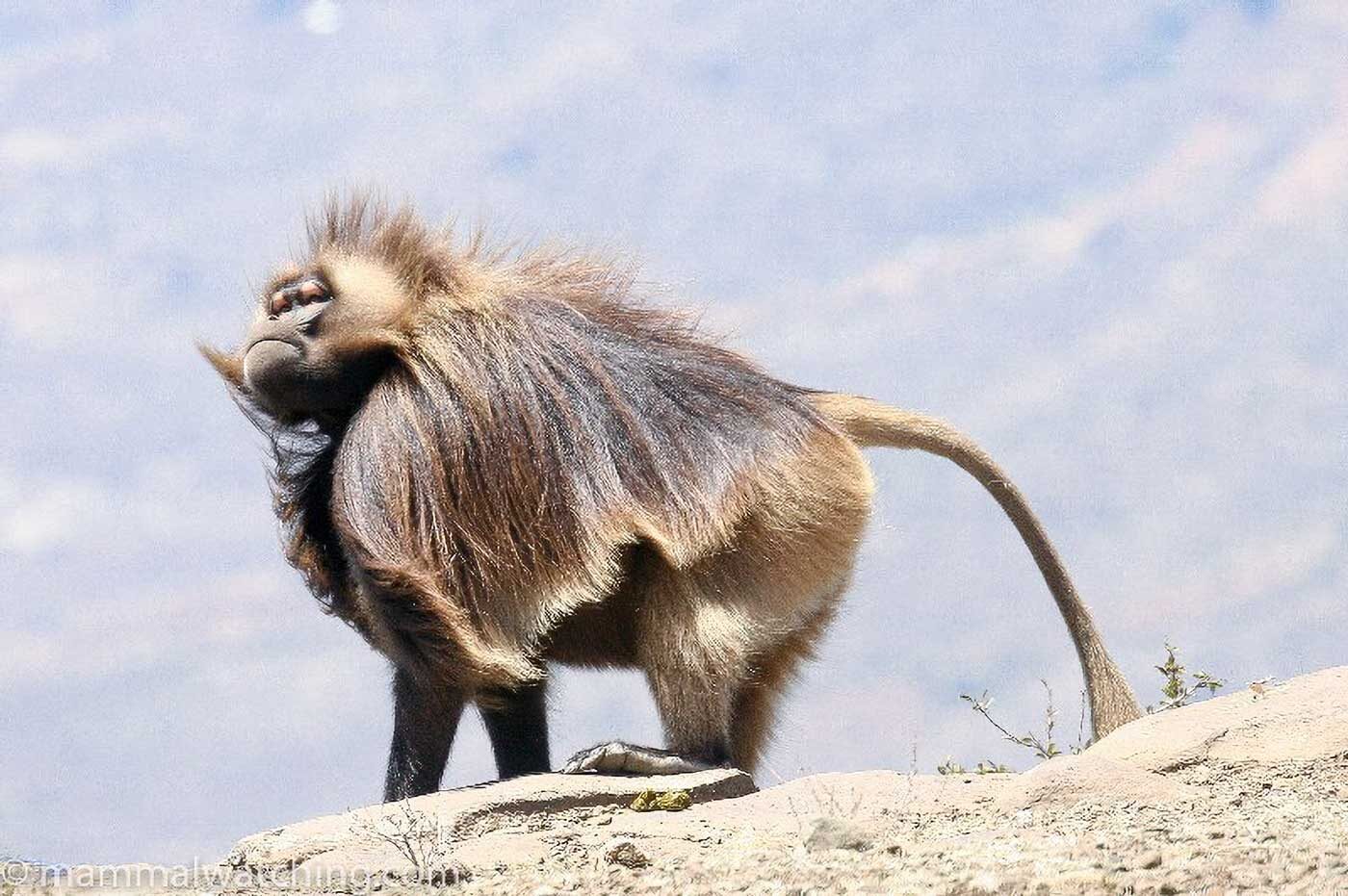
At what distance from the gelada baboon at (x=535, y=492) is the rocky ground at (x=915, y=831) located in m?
0.66

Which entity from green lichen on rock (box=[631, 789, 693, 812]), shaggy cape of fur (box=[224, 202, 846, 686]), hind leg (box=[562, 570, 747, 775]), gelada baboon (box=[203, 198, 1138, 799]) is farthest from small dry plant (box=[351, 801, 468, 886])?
hind leg (box=[562, 570, 747, 775])

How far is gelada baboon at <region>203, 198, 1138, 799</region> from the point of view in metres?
6.78

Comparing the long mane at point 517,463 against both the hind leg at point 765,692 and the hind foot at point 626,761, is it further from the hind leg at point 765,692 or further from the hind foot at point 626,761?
the hind leg at point 765,692

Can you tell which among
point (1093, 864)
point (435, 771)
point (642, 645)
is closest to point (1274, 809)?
point (1093, 864)

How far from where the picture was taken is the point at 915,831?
18.0 feet

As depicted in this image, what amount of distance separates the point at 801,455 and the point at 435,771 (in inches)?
79.3

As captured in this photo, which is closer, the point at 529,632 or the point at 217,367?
the point at 529,632

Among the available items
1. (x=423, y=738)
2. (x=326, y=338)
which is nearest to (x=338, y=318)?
(x=326, y=338)

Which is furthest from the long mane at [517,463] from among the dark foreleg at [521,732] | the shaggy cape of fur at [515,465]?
the dark foreleg at [521,732]

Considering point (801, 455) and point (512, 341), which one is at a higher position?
point (512, 341)

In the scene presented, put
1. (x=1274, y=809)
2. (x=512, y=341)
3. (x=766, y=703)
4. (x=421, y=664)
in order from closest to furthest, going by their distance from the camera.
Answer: (x=1274, y=809), (x=421, y=664), (x=512, y=341), (x=766, y=703)

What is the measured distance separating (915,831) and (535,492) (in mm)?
2230

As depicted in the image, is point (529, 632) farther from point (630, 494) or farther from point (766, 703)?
point (766, 703)

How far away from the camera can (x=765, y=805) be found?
601cm
